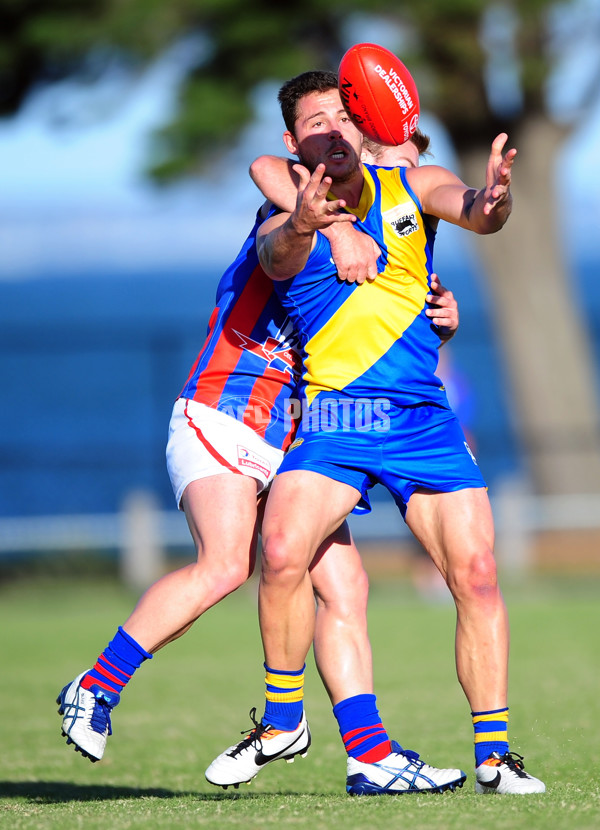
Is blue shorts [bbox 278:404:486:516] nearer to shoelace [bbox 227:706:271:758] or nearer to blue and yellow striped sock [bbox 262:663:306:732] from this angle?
blue and yellow striped sock [bbox 262:663:306:732]

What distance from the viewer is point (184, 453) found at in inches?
168

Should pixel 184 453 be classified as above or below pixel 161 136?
below

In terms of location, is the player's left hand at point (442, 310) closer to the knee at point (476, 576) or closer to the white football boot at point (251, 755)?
the knee at point (476, 576)

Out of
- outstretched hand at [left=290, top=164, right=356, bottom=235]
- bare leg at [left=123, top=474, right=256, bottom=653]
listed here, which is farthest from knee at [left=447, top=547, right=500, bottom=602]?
outstretched hand at [left=290, top=164, right=356, bottom=235]

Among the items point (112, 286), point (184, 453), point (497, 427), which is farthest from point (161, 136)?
point (112, 286)

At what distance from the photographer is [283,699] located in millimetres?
4082

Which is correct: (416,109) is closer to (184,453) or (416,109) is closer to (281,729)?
(184,453)

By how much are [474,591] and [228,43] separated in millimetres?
10183

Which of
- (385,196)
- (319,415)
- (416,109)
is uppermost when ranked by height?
(416,109)

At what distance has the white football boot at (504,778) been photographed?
3.79 m

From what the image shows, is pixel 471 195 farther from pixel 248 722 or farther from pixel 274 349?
pixel 248 722

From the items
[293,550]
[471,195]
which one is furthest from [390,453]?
[471,195]

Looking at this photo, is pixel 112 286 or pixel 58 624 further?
pixel 112 286

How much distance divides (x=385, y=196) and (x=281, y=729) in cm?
183
